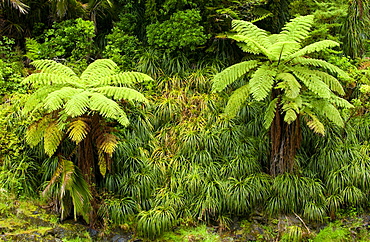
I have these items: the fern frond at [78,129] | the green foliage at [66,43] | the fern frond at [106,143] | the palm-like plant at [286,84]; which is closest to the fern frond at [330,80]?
the palm-like plant at [286,84]

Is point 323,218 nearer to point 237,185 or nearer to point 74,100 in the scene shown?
point 237,185

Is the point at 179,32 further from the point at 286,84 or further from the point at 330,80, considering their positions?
the point at 330,80

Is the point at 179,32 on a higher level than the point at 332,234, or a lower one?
higher

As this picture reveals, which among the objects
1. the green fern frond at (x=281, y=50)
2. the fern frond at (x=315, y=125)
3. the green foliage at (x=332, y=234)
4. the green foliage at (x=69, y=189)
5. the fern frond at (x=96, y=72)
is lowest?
the green foliage at (x=332, y=234)

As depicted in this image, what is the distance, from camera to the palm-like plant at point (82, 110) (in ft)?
20.9

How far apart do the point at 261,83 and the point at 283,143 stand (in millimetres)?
1738

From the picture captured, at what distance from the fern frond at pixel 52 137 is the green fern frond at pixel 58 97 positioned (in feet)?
1.61

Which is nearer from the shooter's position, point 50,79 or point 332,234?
point 50,79

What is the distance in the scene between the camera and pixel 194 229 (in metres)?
7.44

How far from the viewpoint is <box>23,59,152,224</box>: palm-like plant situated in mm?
6375

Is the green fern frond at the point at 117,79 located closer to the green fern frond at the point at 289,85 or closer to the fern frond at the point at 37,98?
the fern frond at the point at 37,98

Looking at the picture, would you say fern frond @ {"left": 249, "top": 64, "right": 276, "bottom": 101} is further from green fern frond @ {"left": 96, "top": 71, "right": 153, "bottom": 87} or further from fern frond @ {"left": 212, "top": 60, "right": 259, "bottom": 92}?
green fern frond @ {"left": 96, "top": 71, "right": 153, "bottom": 87}

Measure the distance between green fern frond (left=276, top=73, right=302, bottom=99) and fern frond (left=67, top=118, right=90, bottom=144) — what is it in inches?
144

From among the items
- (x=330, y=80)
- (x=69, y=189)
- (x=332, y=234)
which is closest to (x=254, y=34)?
(x=330, y=80)
